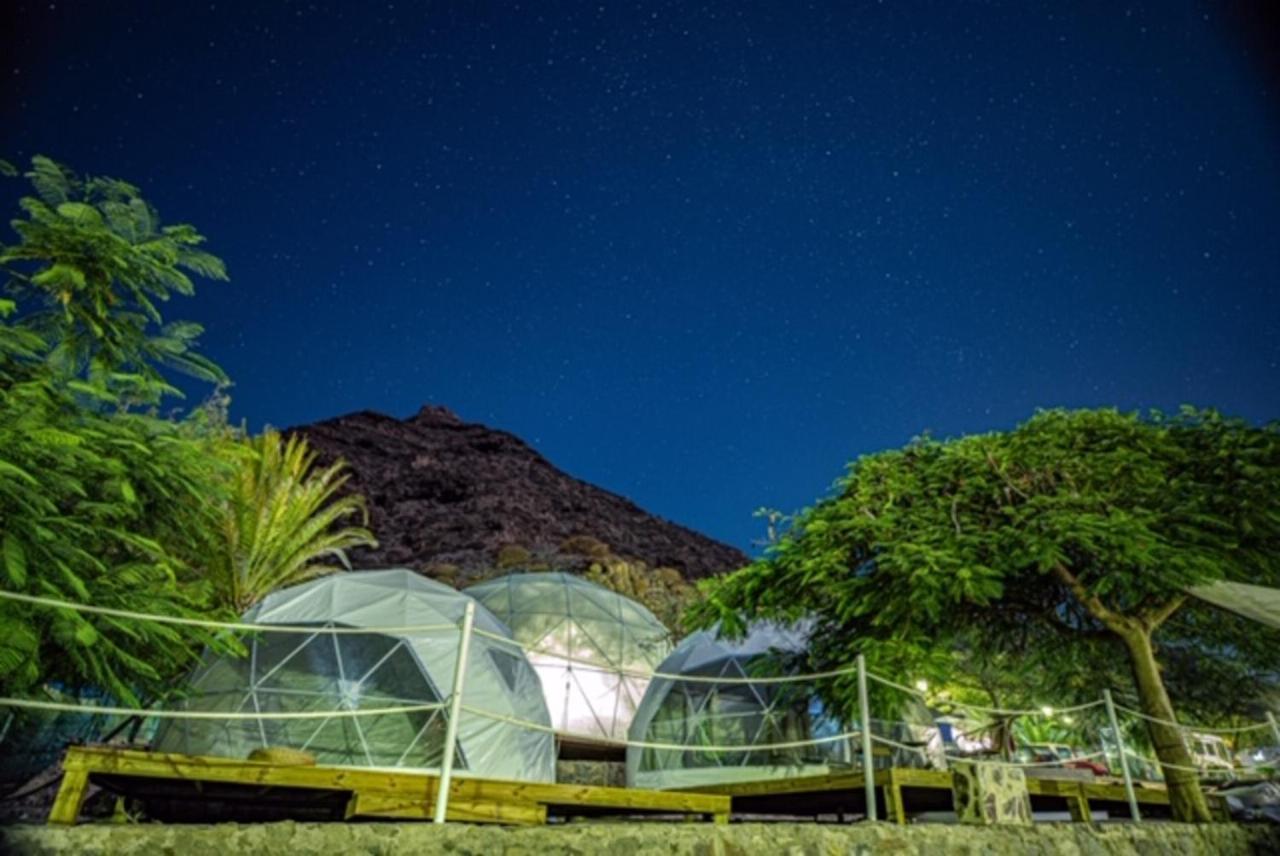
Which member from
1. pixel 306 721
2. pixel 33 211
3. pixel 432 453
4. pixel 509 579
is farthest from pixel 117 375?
pixel 432 453

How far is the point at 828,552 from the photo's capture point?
945cm

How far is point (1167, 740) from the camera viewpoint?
29.5ft

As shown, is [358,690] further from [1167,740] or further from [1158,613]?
[1158,613]

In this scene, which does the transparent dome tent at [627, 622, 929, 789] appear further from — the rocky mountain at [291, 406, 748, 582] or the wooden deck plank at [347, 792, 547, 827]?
the rocky mountain at [291, 406, 748, 582]

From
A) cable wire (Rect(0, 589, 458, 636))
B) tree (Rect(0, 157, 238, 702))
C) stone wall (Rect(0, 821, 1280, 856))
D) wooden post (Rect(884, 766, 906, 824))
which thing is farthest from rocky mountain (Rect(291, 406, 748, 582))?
cable wire (Rect(0, 589, 458, 636))

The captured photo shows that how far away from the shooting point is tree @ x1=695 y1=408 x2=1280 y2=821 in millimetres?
8219

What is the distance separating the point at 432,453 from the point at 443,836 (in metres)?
63.0

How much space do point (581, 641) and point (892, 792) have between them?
17069mm

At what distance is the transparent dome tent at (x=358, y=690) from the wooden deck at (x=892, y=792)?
407 centimetres

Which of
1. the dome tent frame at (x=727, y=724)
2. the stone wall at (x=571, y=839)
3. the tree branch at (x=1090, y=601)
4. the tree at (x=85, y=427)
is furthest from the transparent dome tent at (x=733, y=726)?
the tree at (x=85, y=427)

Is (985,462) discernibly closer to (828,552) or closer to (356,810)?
(828,552)

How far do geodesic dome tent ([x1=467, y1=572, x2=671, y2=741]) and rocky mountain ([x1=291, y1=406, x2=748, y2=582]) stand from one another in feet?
40.3

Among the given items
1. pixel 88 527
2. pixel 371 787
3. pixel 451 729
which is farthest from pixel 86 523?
pixel 451 729

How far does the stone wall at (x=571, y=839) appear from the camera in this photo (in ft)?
8.97
